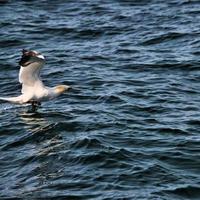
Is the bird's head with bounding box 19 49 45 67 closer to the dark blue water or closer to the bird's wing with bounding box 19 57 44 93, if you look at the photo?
the bird's wing with bounding box 19 57 44 93

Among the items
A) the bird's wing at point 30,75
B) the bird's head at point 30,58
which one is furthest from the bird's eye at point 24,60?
the bird's wing at point 30,75

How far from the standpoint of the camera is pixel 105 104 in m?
19.2

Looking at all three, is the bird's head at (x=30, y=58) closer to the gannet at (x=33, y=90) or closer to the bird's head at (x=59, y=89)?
the gannet at (x=33, y=90)

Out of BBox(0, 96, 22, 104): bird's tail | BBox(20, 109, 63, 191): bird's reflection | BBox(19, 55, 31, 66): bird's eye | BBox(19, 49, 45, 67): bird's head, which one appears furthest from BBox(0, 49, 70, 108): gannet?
BBox(19, 55, 31, 66): bird's eye

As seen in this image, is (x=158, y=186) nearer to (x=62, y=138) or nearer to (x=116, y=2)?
(x=62, y=138)

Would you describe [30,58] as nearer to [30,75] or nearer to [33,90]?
[30,75]

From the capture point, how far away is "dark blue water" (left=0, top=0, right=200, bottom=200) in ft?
47.4

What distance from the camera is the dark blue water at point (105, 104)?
14.5 m

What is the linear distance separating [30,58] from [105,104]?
9.07 ft

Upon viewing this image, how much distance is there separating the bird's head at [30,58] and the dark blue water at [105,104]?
1478 mm

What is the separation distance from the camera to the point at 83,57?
23047 millimetres

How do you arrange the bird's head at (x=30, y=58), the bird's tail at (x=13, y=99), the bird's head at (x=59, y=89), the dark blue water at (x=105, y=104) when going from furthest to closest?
the bird's head at (x=59, y=89), the bird's tail at (x=13, y=99), the bird's head at (x=30, y=58), the dark blue water at (x=105, y=104)

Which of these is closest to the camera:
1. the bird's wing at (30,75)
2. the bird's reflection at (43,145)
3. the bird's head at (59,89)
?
the bird's reflection at (43,145)

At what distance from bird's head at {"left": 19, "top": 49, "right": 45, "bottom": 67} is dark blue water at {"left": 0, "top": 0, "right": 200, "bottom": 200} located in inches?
58.2
